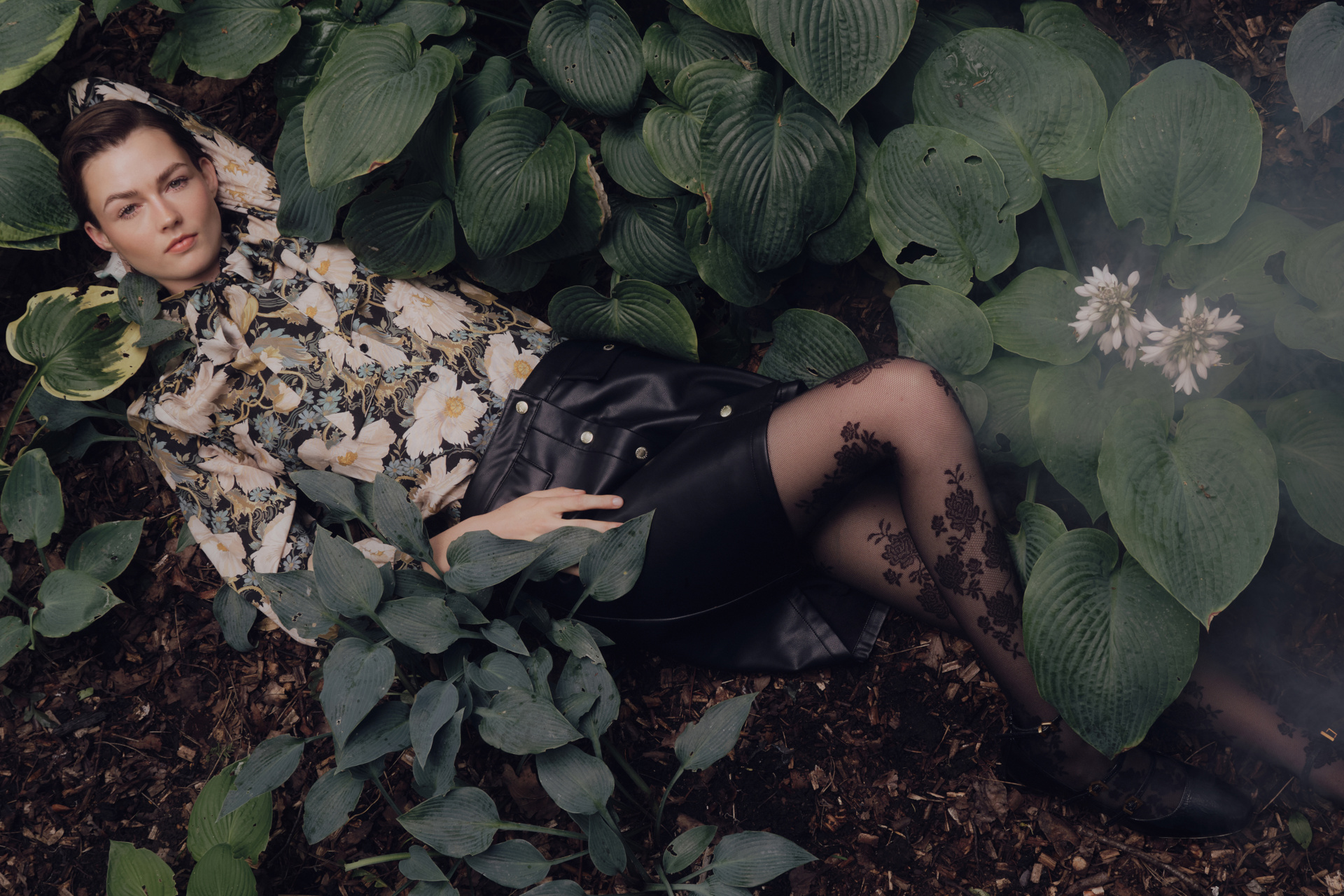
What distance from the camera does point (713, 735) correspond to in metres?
1.43

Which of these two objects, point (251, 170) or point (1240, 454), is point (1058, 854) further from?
point (251, 170)

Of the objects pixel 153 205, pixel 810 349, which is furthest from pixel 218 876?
pixel 810 349

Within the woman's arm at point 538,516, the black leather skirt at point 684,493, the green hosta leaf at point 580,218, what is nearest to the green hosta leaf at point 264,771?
the woman's arm at point 538,516

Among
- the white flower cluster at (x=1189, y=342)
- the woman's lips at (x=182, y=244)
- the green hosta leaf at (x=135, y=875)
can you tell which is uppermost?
the white flower cluster at (x=1189, y=342)

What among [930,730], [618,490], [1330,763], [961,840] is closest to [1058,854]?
[961,840]

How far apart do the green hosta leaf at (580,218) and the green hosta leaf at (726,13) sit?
324mm

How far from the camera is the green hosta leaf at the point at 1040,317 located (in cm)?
145

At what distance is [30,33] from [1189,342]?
7.39ft

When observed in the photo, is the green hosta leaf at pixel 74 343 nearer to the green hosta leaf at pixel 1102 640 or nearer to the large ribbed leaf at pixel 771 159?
the large ribbed leaf at pixel 771 159

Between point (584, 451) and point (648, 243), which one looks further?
point (648, 243)

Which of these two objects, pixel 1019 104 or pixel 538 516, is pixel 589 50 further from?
pixel 538 516

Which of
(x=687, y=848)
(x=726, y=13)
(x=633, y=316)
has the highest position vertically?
(x=726, y=13)

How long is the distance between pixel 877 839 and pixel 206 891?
123 centimetres

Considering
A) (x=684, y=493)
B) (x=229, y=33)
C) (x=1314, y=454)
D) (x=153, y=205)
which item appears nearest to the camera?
(x=1314, y=454)
